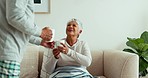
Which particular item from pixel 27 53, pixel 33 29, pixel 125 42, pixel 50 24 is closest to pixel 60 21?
pixel 50 24

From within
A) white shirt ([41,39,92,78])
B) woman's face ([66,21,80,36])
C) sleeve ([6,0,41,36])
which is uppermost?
sleeve ([6,0,41,36])

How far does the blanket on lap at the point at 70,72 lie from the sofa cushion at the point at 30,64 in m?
0.36

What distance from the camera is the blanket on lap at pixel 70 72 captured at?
6.86ft

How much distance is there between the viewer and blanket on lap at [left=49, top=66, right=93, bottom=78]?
2.09 meters

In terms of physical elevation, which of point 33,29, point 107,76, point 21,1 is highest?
point 21,1

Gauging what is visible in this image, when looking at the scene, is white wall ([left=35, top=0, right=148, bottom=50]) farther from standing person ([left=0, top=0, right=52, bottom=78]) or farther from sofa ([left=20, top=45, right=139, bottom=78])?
standing person ([left=0, top=0, right=52, bottom=78])

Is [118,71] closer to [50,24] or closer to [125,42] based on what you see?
[125,42]

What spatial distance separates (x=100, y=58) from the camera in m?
2.71

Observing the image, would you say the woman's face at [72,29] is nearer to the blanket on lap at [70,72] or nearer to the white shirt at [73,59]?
the white shirt at [73,59]

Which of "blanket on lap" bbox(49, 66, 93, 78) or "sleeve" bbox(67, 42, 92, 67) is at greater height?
"sleeve" bbox(67, 42, 92, 67)

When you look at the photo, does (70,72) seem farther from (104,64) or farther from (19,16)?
(19,16)

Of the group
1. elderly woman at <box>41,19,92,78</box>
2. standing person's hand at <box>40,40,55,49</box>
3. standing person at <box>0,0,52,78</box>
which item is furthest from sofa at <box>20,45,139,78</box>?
standing person at <box>0,0,52,78</box>

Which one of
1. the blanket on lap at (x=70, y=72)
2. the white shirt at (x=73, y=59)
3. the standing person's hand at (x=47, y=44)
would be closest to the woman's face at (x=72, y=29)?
the white shirt at (x=73, y=59)

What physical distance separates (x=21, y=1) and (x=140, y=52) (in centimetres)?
180
